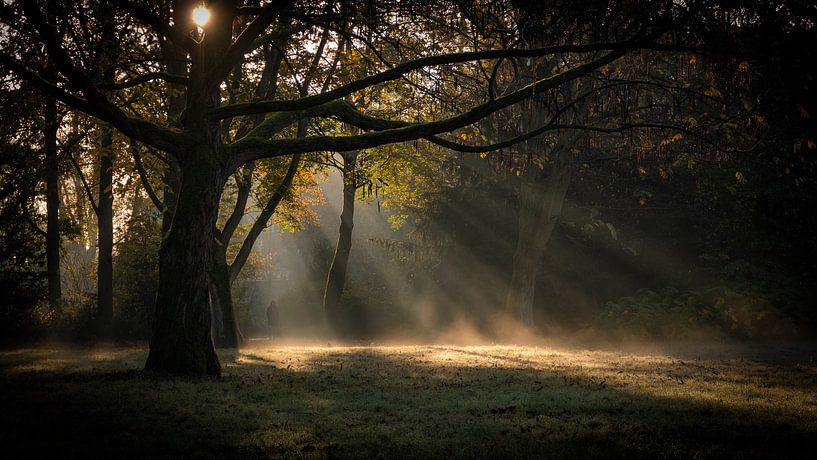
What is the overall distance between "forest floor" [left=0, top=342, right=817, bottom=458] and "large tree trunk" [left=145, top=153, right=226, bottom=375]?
0.57 meters

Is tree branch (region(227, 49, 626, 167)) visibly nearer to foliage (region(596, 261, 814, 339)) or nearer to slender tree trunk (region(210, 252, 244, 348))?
slender tree trunk (region(210, 252, 244, 348))

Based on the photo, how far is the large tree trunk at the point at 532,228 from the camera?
2556cm

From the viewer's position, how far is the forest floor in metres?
5.84

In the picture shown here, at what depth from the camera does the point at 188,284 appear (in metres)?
10.6

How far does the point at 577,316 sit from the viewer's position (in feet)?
98.2

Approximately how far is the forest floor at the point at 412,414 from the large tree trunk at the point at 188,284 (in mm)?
573

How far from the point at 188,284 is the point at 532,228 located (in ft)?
59.2

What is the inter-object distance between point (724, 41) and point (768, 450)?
5710mm

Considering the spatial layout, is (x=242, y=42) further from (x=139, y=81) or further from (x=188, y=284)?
(x=188, y=284)

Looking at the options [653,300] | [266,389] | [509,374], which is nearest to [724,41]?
[509,374]

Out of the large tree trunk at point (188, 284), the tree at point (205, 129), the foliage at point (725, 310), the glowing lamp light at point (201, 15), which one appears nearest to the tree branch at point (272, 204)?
the glowing lamp light at point (201, 15)

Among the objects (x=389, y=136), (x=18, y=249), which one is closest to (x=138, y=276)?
(x=18, y=249)

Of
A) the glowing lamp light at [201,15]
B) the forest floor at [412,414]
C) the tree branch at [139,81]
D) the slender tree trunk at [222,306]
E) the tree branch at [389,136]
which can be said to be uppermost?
the glowing lamp light at [201,15]

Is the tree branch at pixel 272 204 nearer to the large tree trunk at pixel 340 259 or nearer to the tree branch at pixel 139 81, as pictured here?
the large tree trunk at pixel 340 259
